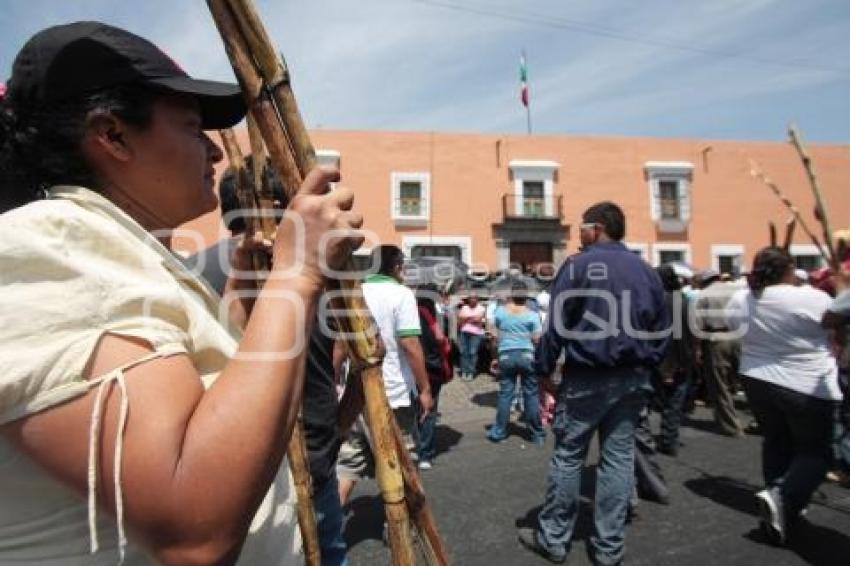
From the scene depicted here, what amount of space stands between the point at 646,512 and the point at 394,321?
7.85ft

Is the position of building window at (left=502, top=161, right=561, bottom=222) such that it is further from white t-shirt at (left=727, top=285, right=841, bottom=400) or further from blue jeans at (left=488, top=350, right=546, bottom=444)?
white t-shirt at (left=727, top=285, right=841, bottom=400)

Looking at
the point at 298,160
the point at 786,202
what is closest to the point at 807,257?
the point at 786,202

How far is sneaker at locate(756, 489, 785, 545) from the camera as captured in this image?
12.6 feet

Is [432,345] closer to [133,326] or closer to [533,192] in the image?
[133,326]

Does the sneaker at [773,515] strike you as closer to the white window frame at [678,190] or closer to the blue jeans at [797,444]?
the blue jeans at [797,444]

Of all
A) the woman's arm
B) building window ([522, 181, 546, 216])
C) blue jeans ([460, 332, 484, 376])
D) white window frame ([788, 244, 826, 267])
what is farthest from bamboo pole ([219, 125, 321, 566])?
white window frame ([788, 244, 826, 267])

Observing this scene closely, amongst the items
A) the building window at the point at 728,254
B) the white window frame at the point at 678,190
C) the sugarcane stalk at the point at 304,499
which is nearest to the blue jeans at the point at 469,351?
the sugarcane stalk at the point at 304,499

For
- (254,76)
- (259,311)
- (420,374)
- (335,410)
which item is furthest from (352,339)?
(420,374)

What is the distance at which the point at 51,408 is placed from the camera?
76 cm

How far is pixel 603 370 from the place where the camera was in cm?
352

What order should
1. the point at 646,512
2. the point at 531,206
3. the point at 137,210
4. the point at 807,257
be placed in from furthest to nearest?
the point at 807,257 → the point at 531,206 → the point at 646,512 → the point at 137,210

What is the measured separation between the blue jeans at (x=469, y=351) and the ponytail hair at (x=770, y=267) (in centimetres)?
668

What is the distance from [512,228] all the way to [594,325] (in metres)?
20.4

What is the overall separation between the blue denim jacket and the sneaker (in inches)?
51.1
